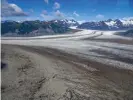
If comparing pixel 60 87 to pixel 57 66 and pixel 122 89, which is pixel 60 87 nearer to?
pixel 122 89

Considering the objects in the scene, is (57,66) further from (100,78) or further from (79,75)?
(100,78)

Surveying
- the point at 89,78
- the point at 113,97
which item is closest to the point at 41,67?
the point at 89,78

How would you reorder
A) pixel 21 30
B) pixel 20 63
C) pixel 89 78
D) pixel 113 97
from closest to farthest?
pixel 113 97 → pixel 89 78 → pixel 20 63 → pixel 21 30

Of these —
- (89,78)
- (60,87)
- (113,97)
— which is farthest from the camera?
(89,78)

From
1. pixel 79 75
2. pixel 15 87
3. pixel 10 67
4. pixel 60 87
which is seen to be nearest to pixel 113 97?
pixel 60 87

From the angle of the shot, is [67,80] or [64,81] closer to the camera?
[64,81]

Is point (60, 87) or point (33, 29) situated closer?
point (60, 87)
